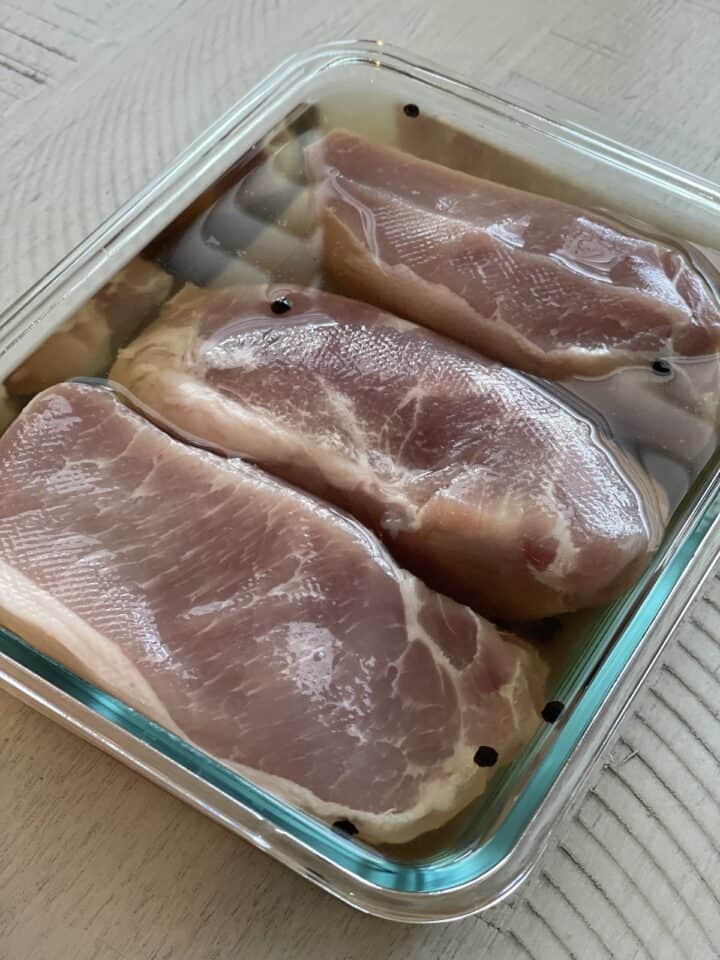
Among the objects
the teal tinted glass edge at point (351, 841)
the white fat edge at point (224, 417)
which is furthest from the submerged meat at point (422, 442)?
the teal tinted glass edge at point (351, 841)

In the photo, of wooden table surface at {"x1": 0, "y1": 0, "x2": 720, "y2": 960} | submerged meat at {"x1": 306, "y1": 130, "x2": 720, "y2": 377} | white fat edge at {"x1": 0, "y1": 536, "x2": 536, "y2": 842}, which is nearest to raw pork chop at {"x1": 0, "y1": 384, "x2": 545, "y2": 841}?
white fat edge at {"x1": 0, "y1": 536, "x2": 536, "y2": 842}

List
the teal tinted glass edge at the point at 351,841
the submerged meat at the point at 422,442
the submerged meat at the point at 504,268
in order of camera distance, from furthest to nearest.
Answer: the submerged meat at the point at 504,268 < the submerged meat at the point at 422,442 < the teal tinted glass edge at the point at 351,841

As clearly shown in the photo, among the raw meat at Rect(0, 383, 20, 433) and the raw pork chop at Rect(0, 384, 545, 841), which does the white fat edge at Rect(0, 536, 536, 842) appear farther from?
the raw meat at Rect(0, 383, 20, 433)

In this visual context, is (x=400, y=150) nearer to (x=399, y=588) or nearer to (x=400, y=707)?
(x=399, y=588)

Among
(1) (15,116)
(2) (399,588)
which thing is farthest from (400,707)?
(1) (15,116)

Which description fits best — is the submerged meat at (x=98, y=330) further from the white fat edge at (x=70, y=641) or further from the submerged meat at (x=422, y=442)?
the white fat edge at (x=70, y=641)

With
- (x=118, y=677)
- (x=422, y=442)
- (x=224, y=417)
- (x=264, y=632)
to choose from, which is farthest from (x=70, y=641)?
(x=422, y=442)
